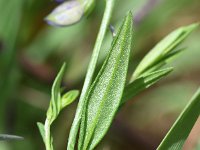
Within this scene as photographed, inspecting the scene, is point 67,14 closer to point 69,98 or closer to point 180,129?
point 69,98

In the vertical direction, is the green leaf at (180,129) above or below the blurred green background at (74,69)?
above

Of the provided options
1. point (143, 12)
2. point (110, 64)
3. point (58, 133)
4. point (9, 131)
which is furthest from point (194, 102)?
point (143, 12)

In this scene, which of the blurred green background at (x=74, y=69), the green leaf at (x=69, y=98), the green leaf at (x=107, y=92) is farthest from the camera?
the blurred green background at (x=74, y=69)

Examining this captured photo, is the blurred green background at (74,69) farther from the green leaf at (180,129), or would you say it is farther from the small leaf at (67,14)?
the green leaf at (180,129)

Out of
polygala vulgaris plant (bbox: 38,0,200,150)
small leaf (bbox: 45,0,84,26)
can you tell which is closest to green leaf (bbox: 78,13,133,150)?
polygala vulgaris plant (bbox: 38,0,200,150)

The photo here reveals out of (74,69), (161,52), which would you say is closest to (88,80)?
(161,52)

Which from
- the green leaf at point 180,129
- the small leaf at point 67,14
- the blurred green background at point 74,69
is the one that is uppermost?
the small leaf at point 67,14

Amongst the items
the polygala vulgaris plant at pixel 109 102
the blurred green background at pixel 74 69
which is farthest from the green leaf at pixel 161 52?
the blurred green background at pixel 74 69
